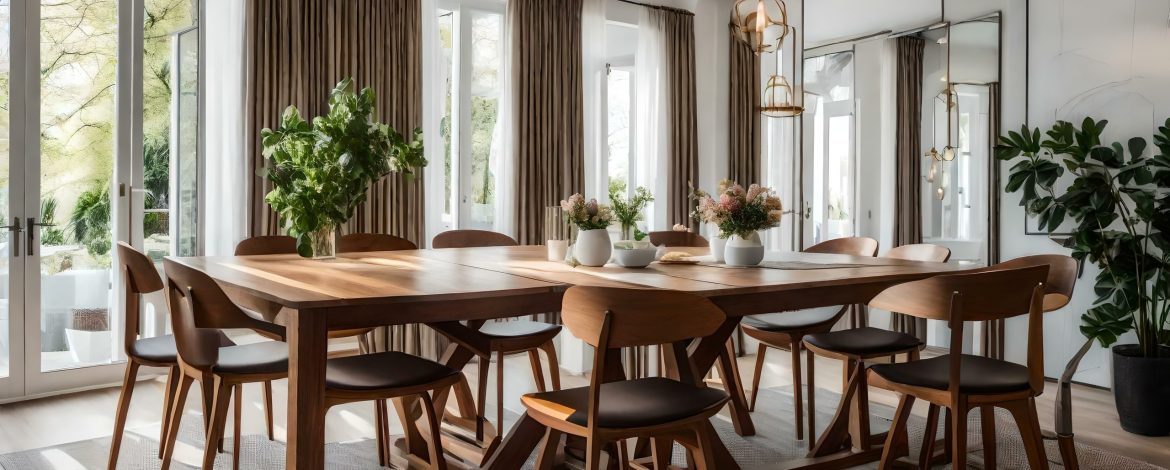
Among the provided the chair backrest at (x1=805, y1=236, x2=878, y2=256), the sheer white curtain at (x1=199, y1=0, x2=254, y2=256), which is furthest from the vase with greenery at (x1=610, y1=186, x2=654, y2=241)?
the sheer white curtain at (x1=199, y1=0, x2=254, y2=256)

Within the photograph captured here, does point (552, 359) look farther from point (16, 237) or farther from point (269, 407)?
point (16, 237)

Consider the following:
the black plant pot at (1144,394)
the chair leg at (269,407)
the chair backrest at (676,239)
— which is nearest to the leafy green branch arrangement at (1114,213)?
the black plant pot at (1144,394)

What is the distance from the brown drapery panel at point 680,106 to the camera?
5.94m

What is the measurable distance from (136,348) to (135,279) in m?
0.35

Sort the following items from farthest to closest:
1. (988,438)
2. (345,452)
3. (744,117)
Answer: (744,117)
(345,452)
(988,438)

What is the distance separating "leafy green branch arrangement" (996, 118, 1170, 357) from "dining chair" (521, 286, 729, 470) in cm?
265

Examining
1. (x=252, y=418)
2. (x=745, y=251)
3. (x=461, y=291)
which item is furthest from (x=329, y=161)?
(x=745, y=251)

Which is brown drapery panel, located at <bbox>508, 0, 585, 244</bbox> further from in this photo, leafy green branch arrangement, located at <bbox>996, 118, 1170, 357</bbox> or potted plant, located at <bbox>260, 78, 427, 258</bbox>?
leafy green branch arrangement, located at <bbox>996, 118, 1170, 357</bbox>

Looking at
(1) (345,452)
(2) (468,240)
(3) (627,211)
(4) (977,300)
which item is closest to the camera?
(4) (977,300)

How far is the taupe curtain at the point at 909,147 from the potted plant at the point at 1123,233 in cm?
90

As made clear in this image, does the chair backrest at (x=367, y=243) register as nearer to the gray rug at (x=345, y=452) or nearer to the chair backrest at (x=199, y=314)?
the gray rug at (x=345, y=452)

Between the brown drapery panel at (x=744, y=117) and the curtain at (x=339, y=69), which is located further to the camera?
the brown drapery panel at (x=744, y=117)

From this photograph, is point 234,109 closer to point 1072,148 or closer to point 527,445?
point 527,445

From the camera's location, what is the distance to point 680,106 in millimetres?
6004
